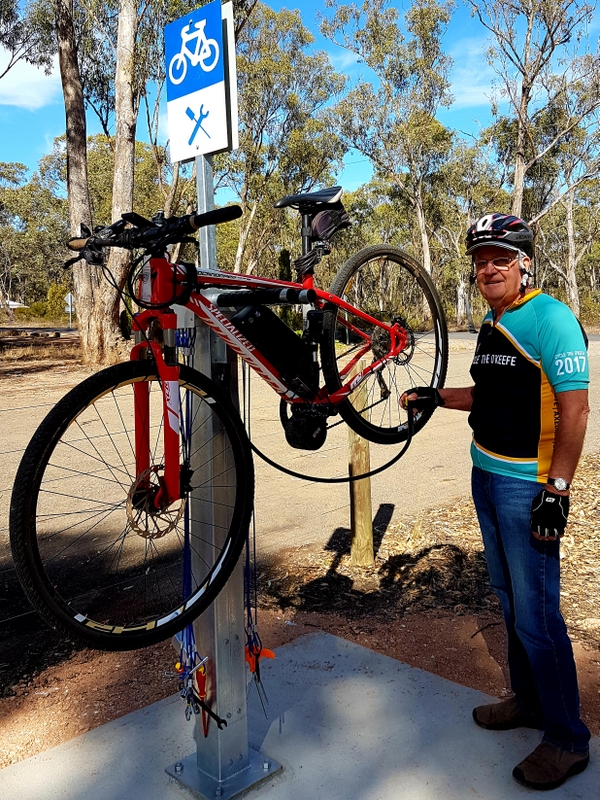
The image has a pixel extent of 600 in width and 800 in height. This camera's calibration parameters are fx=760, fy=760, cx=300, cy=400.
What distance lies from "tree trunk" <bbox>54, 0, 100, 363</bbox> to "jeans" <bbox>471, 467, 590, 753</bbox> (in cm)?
1592

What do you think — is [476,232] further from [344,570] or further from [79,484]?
[79,484]

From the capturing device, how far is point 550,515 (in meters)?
2.53

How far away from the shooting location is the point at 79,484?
306 inches

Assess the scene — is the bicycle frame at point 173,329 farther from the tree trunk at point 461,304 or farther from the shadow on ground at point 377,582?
the tree trunk at point 461,304

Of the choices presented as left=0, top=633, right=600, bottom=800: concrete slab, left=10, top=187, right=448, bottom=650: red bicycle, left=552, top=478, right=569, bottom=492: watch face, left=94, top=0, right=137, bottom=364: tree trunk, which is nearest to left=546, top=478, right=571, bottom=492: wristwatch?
left=552, top=478, right=569, bottom=492: watch face

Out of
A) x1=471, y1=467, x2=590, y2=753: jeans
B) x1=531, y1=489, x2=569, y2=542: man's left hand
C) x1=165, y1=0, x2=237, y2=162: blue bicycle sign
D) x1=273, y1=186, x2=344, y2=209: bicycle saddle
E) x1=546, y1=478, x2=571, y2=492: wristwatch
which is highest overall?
x1=165, y1=0, x2=237, y2=162: blue bicycle sign

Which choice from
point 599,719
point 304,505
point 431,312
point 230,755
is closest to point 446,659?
point 599,719

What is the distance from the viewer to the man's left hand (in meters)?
2.53

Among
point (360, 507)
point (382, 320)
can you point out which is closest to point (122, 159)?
point (360, 507)

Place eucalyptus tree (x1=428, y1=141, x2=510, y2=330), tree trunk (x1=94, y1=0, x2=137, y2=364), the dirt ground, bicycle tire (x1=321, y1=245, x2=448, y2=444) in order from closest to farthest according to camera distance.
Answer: bicycle tire (x1=321, y1=245, x2=448, y2=444), the dirt ground, tree trunk (x1=94, y1=0, x2=137, y2=364), eucalyptus tree (x1=428, y1=141, x2=510, y2=330)

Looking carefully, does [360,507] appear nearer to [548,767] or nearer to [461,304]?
[548,767]

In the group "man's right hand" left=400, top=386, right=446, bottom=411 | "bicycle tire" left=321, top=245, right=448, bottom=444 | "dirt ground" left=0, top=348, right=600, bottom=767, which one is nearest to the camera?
"man's right hand" left=400, top=386, right=446, bottom=411

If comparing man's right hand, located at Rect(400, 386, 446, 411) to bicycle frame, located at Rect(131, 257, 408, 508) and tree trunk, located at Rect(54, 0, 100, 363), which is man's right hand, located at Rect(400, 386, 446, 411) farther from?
tree trunk, located at Rect(54, 0, 100, 363)

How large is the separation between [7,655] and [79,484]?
148 inches
